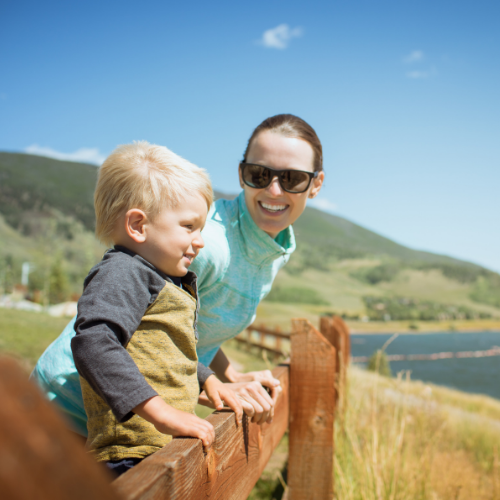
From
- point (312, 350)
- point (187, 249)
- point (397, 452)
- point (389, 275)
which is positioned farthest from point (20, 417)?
point (389, 275)

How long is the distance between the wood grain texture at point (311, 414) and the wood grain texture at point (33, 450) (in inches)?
66.4

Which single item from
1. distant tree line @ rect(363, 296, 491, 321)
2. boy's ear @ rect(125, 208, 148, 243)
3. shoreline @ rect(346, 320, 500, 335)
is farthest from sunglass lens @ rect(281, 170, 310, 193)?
distant tree line @ rect(363, 296, 491, 321)

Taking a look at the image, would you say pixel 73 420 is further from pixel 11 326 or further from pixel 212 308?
pixel 11 326

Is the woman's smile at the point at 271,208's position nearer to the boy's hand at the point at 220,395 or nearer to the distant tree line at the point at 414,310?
the boy's hand at the point at 220,395

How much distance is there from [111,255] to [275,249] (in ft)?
2.80

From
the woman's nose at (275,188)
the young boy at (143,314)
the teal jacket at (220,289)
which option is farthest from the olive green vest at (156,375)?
the woman's nose at (275,188)

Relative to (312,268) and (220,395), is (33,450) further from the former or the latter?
(312,268)

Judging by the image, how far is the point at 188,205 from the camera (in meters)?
1.36

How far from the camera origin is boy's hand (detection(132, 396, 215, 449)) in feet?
3.19

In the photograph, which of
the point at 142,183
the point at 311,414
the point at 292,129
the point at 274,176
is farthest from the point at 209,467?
the point at 292,129

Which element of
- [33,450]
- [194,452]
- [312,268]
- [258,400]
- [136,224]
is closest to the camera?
[33,450]

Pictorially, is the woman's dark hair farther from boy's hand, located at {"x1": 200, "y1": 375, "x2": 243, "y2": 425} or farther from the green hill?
the green hill

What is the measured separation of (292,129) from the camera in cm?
196

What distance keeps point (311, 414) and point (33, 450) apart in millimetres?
1870
